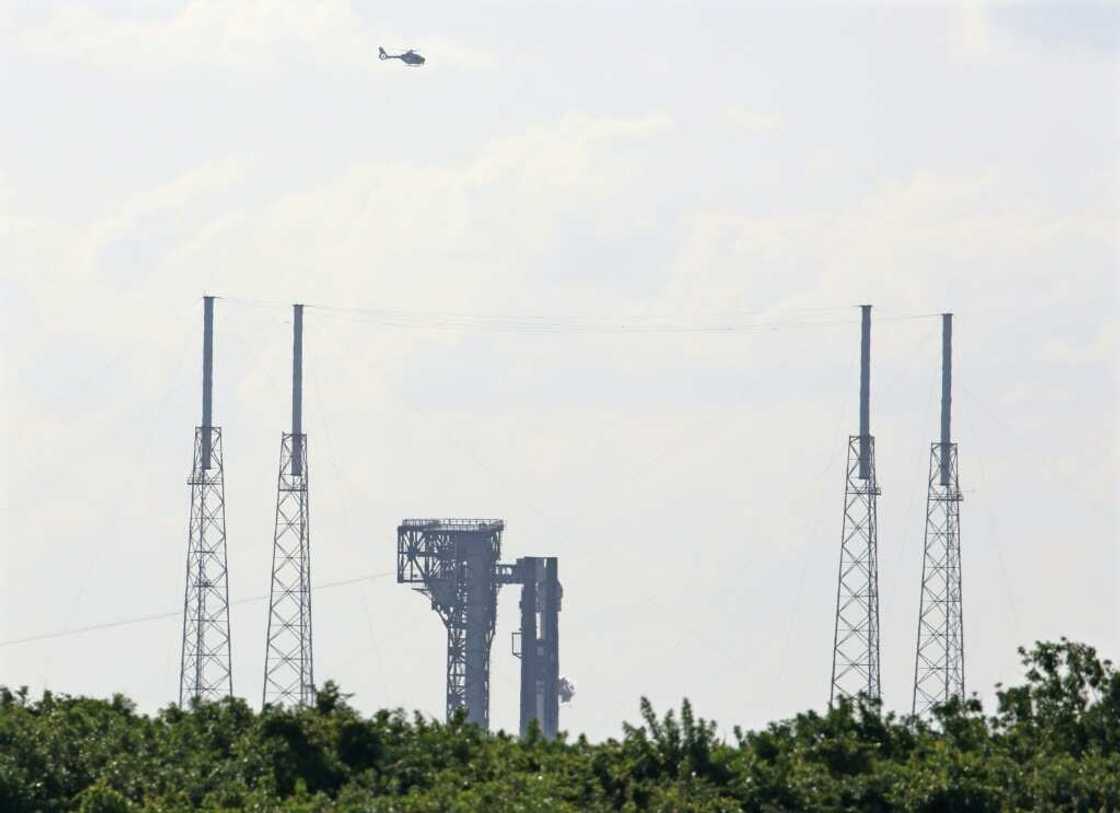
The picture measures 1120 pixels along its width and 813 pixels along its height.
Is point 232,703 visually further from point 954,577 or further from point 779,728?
point 954,577

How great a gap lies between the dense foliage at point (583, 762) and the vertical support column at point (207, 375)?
213 feet

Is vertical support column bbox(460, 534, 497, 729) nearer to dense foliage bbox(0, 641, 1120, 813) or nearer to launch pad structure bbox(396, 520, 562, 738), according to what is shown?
launch pad structure bbox(396, 520, 562, 738)

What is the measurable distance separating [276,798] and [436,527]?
3639 inches

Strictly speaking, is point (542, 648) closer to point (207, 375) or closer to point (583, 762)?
point (207, 375)

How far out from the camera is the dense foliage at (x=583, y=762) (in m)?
41.6

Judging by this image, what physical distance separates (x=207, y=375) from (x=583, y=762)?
256ft

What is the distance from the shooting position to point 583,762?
43.8 m

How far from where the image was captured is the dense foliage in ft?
137

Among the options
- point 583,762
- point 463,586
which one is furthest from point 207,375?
point 583,762

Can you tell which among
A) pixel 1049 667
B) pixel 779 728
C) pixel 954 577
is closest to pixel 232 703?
pixel 779 728

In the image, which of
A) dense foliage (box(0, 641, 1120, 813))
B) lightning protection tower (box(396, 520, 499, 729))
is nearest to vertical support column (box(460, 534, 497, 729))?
lightning protection tower (box(396, 520, 499, 729))

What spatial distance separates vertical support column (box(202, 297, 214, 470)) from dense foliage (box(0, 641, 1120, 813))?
64930mm

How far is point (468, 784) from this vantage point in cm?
4212

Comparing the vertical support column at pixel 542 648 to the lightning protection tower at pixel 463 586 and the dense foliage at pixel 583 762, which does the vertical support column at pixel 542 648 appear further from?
the dense foliage at pixel 583 762
